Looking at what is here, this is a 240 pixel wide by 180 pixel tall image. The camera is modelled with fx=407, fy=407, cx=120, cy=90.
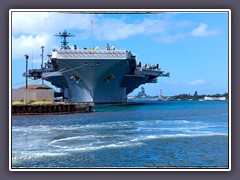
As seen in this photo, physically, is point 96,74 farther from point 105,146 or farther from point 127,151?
point 127,151

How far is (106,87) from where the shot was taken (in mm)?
24203

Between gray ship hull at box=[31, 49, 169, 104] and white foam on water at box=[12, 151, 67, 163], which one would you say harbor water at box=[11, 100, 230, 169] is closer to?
white foam on water at box=[12, 151, 67, 163]

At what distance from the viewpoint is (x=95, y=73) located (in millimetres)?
22172

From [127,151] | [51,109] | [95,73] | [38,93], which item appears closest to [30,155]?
[127,151]

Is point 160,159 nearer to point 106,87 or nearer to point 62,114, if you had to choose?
point 62,114

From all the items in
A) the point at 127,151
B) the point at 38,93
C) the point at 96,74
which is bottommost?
the point at 127,151

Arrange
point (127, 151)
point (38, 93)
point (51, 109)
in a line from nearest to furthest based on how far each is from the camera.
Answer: point (127, 151)
point (38, 93)
point (51, 109)

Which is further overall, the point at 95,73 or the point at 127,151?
the point at 95,73

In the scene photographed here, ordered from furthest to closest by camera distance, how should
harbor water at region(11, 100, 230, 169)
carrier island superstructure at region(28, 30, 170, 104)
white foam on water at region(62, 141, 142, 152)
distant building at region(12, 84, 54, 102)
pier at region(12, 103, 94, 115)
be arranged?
1. carrier island superstructure at region(28, 30, 170, 104)
2. pier at region(12, 103, 94, 115)
3. distant building at region(12, 84, 54, 102)
4. white foam on water at region(62, 141, 142, 152)
5. harbor water at region(11, 100, 230, 169)

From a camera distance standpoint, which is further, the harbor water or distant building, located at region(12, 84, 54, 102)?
distant building, located at region(12, 84, 54, 102)

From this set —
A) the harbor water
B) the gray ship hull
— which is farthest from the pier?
the harbor water

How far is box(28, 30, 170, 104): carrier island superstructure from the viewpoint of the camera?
20.0 meters

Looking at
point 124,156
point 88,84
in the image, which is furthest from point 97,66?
point 124,156
